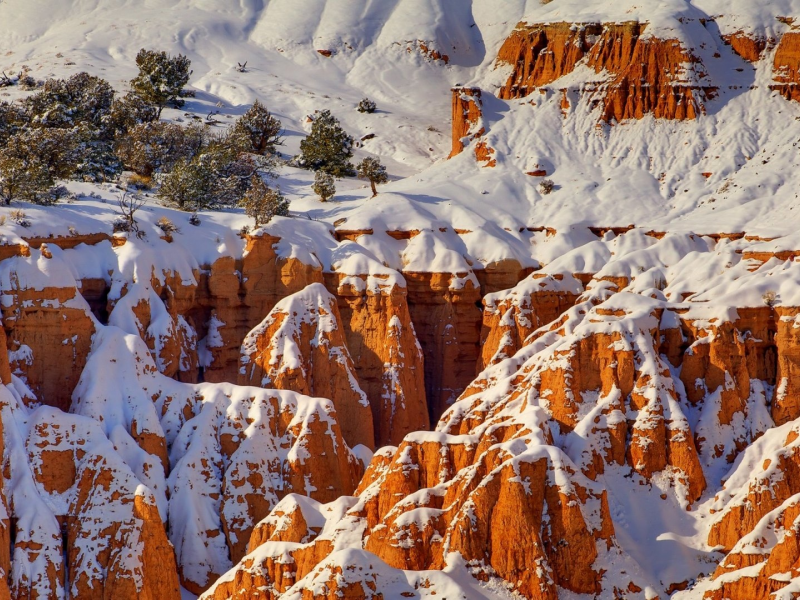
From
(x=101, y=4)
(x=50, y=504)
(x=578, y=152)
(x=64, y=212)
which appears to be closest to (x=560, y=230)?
(x=578, y=152)

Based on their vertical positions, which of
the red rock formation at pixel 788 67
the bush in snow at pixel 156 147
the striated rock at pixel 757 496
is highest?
the red rock formation at pixel 788 67

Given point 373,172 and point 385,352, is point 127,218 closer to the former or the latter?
point 385,352

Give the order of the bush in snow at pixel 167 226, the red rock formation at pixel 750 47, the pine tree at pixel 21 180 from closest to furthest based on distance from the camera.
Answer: the pine tree at pixel 21 180
the bush in snow at pixel 167 226
the red rock formation at pixel 750 47

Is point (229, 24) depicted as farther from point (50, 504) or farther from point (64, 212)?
point (50, 504)

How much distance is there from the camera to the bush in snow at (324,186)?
10938cm

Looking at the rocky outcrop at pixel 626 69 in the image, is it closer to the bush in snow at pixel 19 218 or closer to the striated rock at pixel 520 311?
the striated rock at pixel 520 311

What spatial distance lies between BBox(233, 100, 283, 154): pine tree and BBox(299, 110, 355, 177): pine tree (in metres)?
2.74

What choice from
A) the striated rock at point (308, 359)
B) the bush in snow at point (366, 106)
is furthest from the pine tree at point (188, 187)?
the bush in snow at point (366, 106)

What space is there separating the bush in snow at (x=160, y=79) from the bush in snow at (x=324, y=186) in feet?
66.7

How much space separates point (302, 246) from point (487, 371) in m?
15.7

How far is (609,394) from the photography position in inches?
3115

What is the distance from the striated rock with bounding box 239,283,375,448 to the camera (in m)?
92.2

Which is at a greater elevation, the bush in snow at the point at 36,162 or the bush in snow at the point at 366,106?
the bush in snow at the point at 366,106

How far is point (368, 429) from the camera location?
304 ft
